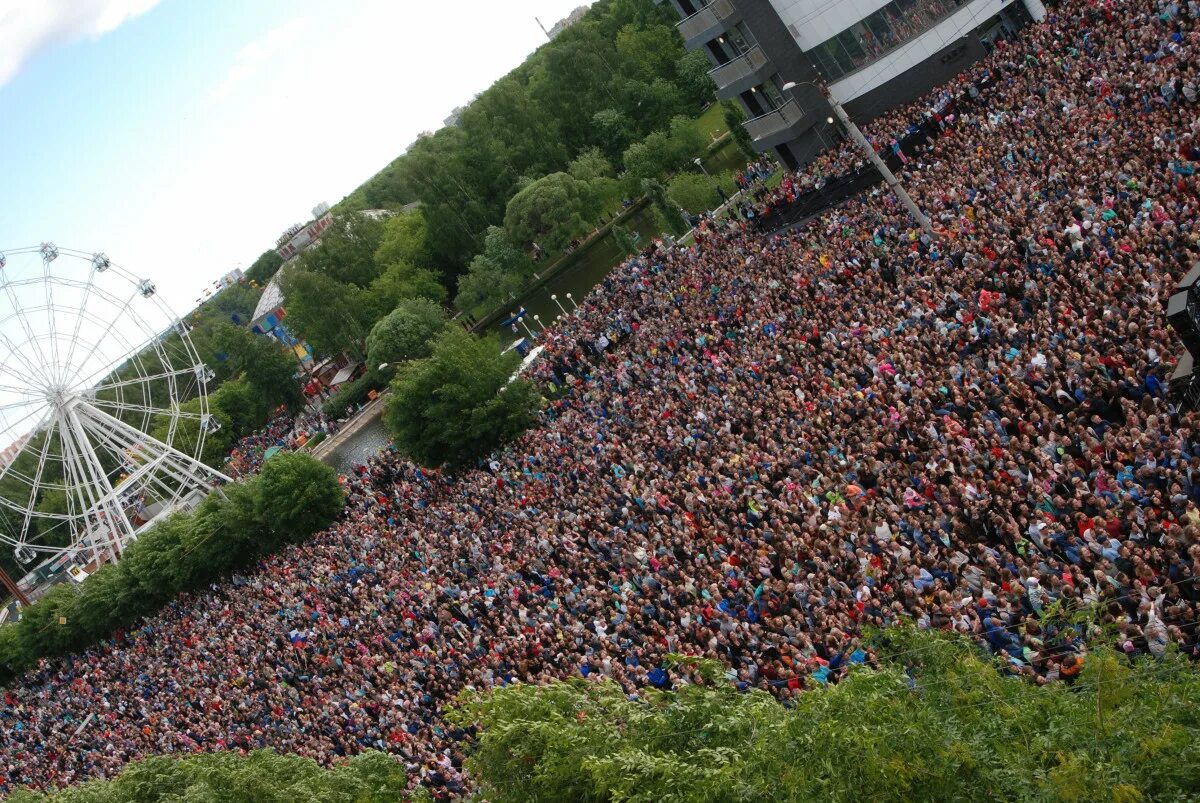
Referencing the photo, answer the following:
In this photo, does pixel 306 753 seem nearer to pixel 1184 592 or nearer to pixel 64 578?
pixel 1184 592

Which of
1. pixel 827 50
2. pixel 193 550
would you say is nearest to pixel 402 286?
pixel 193 550

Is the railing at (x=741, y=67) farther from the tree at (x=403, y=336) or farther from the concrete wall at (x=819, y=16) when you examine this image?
the tree at (x=403, y=336)

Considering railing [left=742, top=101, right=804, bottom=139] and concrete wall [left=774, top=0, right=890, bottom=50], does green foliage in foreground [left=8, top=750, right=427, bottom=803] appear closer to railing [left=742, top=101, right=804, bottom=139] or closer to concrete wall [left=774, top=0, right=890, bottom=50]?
railing [left=742, top=101, right=804, bottom=139]

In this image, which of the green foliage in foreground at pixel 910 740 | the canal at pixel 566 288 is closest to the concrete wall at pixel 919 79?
the canal at pixel 566 288

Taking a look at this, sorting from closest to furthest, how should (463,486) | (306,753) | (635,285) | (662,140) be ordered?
(306,753)
(463,486)
(635,285)
(662,140)

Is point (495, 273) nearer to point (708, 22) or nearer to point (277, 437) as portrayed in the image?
point (277, 437)

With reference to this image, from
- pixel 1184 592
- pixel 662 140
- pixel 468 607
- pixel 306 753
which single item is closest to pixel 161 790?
pixel 306 753
